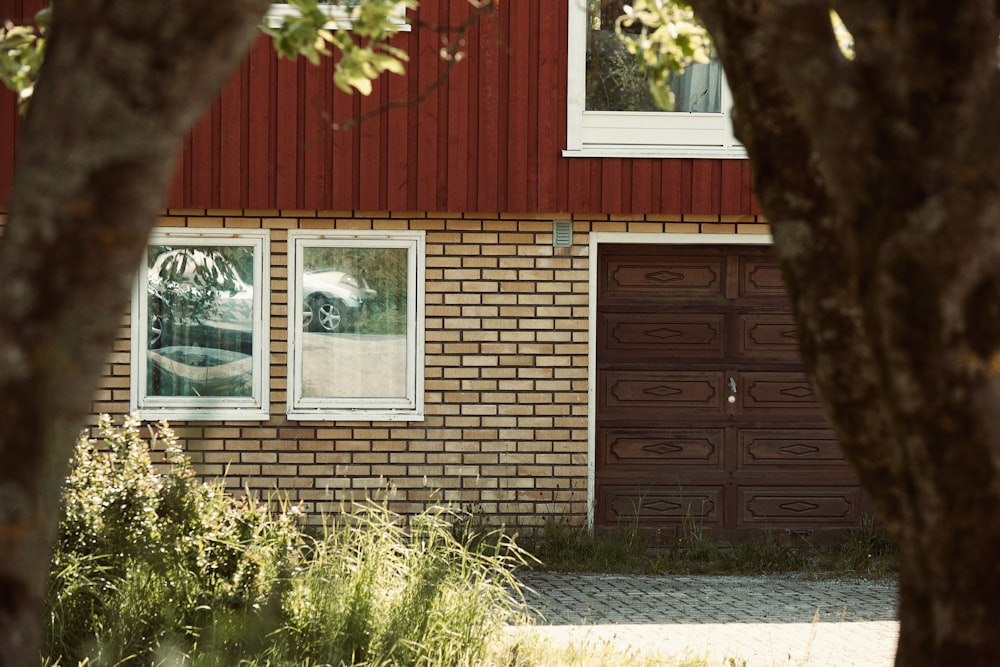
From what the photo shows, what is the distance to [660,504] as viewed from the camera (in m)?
10.2

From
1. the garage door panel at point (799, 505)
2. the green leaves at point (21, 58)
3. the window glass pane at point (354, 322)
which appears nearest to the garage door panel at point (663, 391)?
the garage door panel at point (799, 505)

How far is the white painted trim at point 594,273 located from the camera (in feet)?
32.3

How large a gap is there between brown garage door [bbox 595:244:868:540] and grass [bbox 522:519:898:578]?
0.51ft

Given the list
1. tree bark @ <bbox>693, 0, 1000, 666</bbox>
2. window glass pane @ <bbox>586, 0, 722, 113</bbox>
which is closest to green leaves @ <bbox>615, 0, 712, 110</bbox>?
tree bark @ <bbox>693, 0, 1000, 666</bbox>

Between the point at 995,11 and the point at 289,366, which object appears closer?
the point at 995,11

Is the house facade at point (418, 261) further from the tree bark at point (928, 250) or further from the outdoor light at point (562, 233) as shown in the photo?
the tree bark at point (928, 250)

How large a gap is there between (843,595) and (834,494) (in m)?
1.81

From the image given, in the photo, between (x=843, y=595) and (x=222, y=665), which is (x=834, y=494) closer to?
(x=843, y=595)

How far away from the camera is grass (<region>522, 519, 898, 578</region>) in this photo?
9398 mm

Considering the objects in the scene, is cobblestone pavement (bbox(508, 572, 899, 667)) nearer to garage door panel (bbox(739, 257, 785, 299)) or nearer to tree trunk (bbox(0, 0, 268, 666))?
garage door panel (bbox(739, 257, 785, 299))

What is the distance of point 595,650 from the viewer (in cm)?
581

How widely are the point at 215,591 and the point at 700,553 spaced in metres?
5.41

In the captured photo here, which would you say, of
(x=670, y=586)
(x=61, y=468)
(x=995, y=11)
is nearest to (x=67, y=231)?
(x=61, y=468)

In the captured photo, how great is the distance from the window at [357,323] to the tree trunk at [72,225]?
27.4 feet
